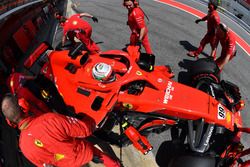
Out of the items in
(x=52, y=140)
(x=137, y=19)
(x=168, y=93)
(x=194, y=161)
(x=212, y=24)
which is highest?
(x=137, y=19)

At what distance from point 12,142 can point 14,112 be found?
1.59 m

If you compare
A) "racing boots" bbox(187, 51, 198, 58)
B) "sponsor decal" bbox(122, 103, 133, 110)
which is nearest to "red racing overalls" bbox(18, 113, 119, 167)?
"sponsor decal" bbox(122, 103, 133, 110)

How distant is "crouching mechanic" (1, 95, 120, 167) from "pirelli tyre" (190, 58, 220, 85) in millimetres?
2993

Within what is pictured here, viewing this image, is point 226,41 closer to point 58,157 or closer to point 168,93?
point 168,93

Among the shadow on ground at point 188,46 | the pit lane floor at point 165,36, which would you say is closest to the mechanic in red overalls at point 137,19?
the pit lane floor at point 165,36

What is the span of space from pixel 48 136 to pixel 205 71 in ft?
11.8

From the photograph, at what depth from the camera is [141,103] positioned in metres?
4.69

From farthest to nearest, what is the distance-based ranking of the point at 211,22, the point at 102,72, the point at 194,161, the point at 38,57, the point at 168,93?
1. the point at 211,22
2. the point at 38,57
3. the point at 168,93
4. the point at 102,72
5. the point at 194,161

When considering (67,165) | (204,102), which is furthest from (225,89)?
(67,165)

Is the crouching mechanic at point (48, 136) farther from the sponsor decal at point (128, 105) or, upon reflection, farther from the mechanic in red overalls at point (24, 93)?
the mechanic in red overalls at point (24, 93)

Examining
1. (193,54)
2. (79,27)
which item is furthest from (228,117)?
(79,27)

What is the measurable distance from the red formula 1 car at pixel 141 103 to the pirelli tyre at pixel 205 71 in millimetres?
494

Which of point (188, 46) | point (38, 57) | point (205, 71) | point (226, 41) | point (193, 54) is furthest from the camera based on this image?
point (188, 46)

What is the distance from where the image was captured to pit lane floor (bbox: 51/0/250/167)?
6052 mm
